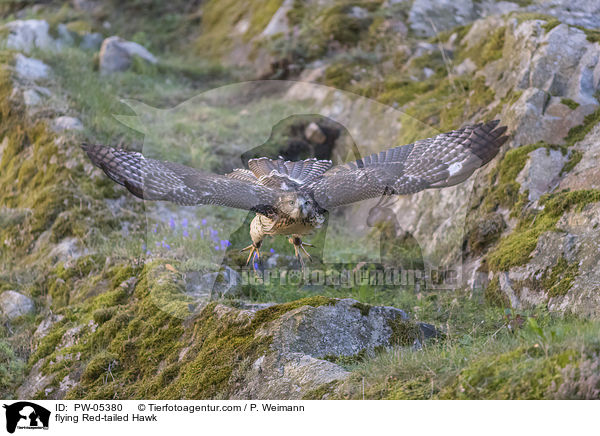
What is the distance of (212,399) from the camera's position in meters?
4.56

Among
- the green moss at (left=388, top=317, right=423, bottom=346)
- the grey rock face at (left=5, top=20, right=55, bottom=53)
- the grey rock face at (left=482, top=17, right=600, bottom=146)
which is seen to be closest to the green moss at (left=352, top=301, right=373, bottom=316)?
the green moss at (left=388, top=317, right=423, bottom=346)

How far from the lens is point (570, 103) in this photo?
257 inches

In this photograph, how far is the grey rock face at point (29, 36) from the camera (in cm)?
996

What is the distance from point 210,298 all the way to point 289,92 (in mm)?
4982

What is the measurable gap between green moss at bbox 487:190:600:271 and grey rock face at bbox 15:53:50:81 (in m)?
6.74

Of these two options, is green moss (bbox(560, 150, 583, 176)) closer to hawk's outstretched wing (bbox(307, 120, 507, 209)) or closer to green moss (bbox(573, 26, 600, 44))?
hawk's outstretched wing (bbox(307, 120, 507, 209))

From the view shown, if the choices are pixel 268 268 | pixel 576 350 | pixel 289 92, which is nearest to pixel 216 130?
pixel 289 92

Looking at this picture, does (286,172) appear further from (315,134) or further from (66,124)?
(66,124)

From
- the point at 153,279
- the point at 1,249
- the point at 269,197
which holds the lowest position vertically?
the point at 1,249

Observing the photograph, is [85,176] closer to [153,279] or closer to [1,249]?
[1,249]
